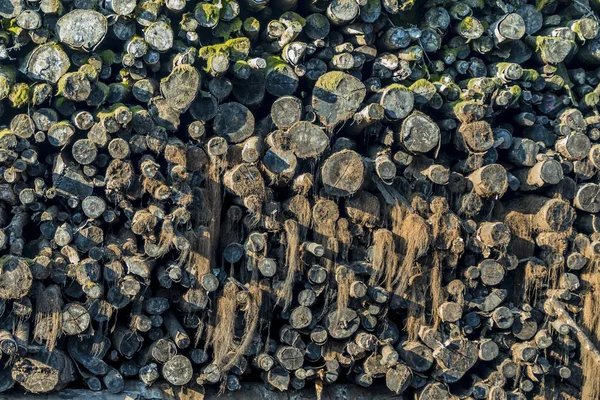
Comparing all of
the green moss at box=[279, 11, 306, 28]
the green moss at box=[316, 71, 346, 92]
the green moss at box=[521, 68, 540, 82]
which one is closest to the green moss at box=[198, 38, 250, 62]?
the green moss at box=[279, 11, 306, 28]

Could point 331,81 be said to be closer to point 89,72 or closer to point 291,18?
point 291,18

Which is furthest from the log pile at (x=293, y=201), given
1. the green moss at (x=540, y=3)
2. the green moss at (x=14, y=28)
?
the green moss at (x=540, y=3)

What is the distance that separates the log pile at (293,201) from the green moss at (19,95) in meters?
0.02

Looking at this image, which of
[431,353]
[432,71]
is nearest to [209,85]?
[432,71]

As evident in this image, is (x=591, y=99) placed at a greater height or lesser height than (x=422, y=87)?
lesser

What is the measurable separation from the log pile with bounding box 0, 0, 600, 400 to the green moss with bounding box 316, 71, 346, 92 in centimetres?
2

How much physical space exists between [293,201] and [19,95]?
7.60 feet

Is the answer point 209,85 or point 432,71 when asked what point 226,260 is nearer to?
point 209,85

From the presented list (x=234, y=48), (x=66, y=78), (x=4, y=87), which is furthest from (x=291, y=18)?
(x=4, y=87)

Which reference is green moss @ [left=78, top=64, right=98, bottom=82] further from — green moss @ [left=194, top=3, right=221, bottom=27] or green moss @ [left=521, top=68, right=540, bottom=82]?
green moss @ [left=521, top=68, right=540, bottom=82]

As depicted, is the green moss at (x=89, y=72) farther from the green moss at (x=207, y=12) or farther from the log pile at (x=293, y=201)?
the green moss at (x=207, y=12)

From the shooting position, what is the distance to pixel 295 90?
23.7 feet

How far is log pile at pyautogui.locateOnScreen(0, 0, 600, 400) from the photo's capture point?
6629mm

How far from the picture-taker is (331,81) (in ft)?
23.3
